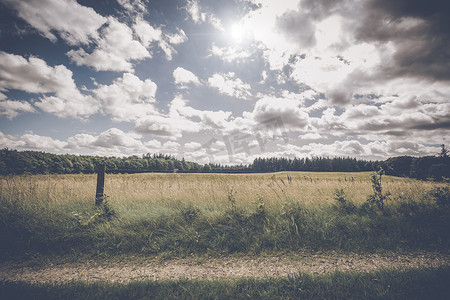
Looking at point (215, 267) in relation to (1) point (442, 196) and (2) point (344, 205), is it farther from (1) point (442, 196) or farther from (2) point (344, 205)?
(1) point (442, 196)

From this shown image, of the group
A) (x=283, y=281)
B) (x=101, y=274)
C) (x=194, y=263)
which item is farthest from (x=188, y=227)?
(x=283, y=281)

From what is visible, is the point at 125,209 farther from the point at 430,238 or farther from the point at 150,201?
the point at 430,238

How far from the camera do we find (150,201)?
291 inches

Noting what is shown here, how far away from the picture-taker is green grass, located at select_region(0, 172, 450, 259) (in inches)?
193

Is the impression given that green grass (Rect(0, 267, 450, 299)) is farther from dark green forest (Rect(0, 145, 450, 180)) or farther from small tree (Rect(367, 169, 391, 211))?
dark green forest (Rect(0, 145, 450, 180))

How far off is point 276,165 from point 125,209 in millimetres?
95833

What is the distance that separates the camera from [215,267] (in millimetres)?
4066

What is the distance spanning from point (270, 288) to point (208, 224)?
283cm

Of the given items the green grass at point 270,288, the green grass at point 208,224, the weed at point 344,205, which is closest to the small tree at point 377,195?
the green grass at point 208,224

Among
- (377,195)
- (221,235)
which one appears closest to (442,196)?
(377,195)

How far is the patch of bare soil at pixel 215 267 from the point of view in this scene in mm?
3725

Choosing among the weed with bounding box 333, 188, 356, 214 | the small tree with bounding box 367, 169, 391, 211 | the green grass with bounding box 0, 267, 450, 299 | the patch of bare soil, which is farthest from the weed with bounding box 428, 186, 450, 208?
the green grass with bounding box 0, 267, 450, 299

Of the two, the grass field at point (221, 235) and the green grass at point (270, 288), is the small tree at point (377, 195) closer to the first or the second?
the grass field at point (221, 235)

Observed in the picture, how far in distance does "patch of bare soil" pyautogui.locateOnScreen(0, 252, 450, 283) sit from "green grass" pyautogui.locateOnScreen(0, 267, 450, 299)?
39cm
